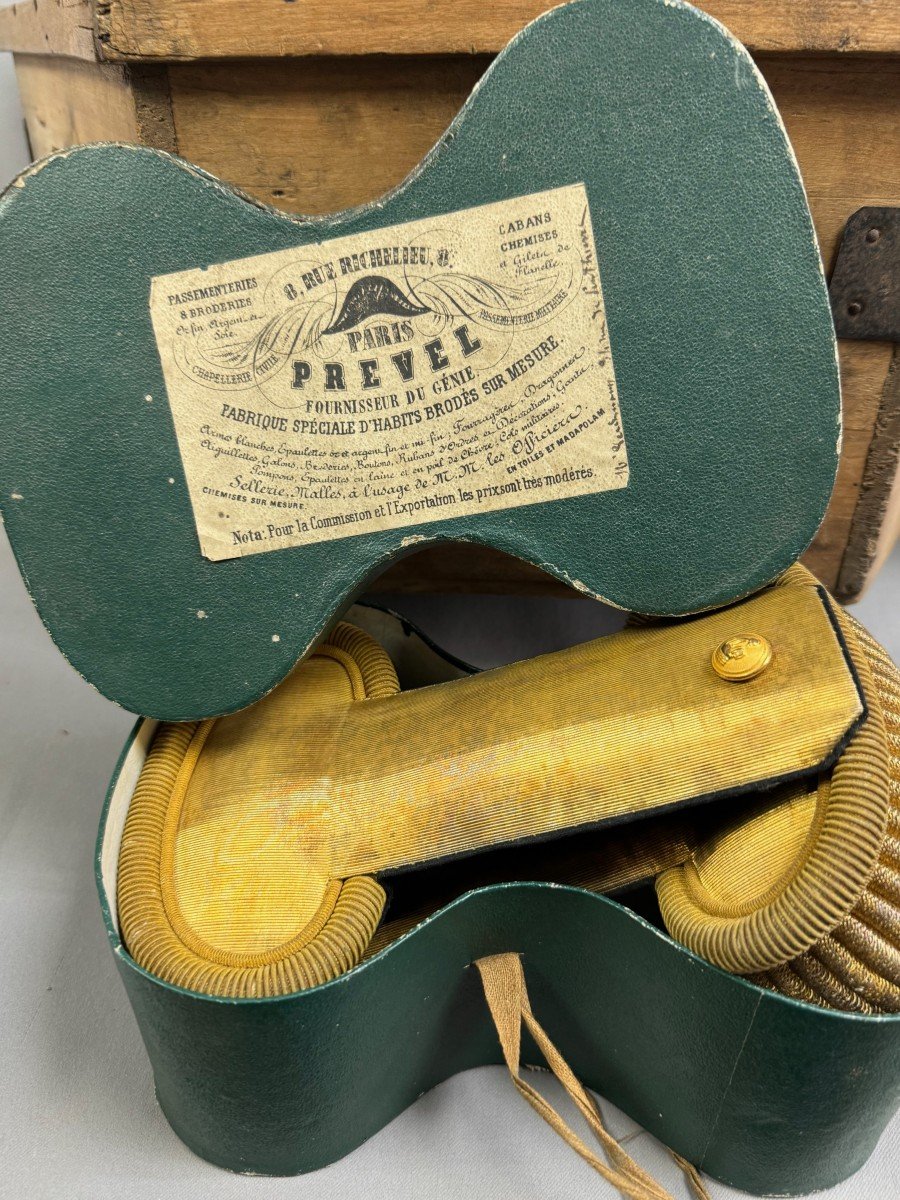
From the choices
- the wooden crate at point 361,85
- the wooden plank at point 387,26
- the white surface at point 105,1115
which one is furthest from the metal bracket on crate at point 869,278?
the white surface at point 105,1115

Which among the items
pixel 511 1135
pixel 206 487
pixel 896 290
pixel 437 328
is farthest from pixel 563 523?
pixel 511 1135

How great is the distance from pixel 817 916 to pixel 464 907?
0.25m

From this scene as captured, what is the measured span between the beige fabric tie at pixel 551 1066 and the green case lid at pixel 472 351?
1.01 ft

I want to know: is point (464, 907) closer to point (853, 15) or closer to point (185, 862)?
A: point (185, 862)

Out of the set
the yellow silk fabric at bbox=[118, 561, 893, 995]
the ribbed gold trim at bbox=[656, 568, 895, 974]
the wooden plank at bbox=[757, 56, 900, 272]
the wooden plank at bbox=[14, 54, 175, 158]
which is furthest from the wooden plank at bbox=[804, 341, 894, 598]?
the wooden plank at bbox=[14, 54, 175, 158]

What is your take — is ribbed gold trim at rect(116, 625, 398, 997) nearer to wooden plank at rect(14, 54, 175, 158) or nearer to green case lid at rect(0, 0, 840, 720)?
green case lid at rect(0, 0, 840, 720)

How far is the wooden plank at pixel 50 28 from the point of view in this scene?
2.83 ft

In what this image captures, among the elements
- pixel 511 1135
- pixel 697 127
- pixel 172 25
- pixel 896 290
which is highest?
pixel 172 25

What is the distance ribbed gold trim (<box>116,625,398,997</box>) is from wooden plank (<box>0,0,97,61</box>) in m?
0.60

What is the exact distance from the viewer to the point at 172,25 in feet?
2.70

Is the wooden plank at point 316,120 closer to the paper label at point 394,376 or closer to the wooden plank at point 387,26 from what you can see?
the wooden plank at point 387,26

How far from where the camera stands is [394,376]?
2.66 ft

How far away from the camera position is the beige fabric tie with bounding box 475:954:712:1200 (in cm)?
84

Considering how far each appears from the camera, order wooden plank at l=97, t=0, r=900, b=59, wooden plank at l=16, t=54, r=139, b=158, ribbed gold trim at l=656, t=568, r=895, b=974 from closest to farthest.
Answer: ribbed gold trim at l=656, t=568, r=895, b=974, wooden plank at l=97, t=0, r=900, b=59, wooden plank at l=16, t=54, r=139, b=158
